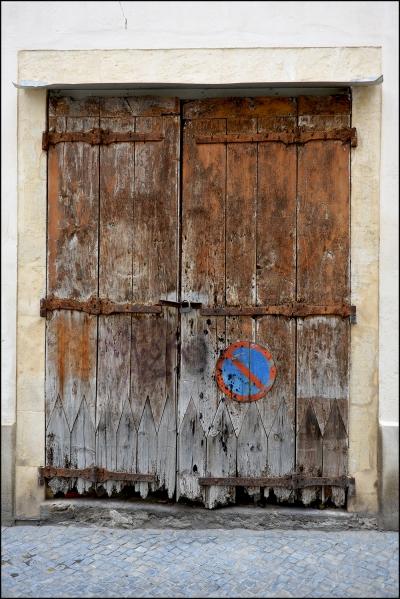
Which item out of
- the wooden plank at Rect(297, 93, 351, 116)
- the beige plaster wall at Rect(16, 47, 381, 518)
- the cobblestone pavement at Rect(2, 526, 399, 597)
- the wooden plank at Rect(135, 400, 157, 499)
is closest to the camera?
the cobblestone pavement at Rect(2, 526, 399, 597)

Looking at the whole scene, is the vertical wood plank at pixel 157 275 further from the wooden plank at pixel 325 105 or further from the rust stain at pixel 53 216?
the wooden plank at pixel 325 105

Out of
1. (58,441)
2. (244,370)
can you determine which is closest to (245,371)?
(244,370)

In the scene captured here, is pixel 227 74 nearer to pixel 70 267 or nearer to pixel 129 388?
pixel 70 267

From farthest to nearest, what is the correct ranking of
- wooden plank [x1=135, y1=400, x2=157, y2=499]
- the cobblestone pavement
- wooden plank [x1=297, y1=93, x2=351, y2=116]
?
1. wooden plank [x1=135, y1=400, x2=157, y2=499]
2. wooden plank [x1=297, y1=93, x2=351, y2=116]
3. the cobblestone pavement

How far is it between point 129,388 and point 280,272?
1.17m

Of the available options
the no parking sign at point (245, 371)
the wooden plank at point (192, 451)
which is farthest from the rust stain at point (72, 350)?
the no parking sign at point (245, 371)

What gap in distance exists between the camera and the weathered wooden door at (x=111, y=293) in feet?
11.4

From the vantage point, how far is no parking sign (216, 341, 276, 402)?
3.43 meters

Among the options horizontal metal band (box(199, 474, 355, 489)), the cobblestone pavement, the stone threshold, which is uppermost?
horizontal metal band (box(199, 474, 355, 489))

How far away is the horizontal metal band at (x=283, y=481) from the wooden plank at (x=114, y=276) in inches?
25.4

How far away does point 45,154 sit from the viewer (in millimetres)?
3471

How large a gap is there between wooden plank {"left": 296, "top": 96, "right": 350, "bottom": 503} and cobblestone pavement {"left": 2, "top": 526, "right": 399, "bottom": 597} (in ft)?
1.43

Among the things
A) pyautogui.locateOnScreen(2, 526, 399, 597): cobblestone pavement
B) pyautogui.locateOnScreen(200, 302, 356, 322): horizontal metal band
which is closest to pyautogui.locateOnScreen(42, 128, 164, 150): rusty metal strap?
pyautogui.locateOnScreen(200, 302, 356, 322): horizontal metal band

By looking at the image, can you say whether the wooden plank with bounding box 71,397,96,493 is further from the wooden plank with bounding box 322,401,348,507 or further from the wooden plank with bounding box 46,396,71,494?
the wooden plank with bounding box 322,401,348,507
